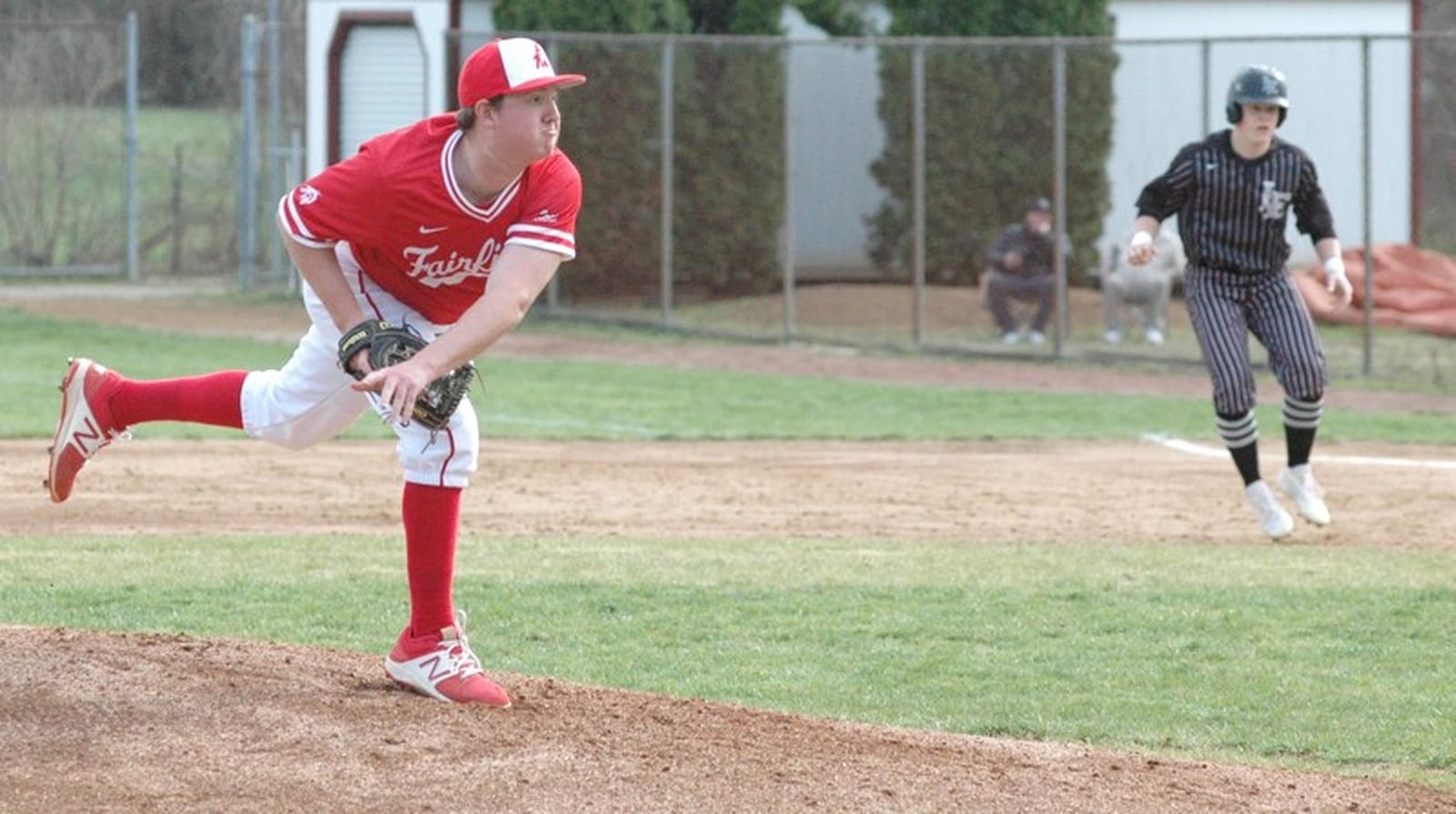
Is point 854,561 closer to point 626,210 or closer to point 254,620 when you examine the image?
point 254,620

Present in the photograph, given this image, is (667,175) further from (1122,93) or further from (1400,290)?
(1400,290)

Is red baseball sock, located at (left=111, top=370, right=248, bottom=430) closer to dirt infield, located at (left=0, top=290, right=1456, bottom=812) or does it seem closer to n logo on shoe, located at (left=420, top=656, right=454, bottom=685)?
dirt infield, located at (left=0, top=290, right=1456, bottom=812)

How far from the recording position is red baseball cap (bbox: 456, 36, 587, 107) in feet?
16.6

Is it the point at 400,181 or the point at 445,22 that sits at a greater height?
the point at 445,22

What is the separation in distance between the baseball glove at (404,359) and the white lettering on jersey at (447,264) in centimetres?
22

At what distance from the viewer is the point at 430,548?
18.5ft

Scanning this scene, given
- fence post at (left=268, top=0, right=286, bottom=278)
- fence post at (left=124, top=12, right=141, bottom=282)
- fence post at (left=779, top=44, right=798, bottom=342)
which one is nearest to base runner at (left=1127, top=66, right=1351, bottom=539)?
fence post at (left=779, top=44, right=798, bottom=342)

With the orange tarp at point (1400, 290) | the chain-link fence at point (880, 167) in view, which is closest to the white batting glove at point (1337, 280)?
the chain-link fence at point (880, 167)

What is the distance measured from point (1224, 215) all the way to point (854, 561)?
6.90ft

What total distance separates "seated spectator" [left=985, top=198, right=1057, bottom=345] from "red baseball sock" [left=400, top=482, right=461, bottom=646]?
13.3 meters

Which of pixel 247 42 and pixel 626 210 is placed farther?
pixel 247 42

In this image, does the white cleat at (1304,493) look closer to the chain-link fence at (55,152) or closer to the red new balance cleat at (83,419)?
the red new balance cleat at (83,419)

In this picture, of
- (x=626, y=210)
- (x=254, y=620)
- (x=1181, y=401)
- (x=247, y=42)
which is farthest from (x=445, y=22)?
(x=254, y=620)

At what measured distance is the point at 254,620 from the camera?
716 cm
